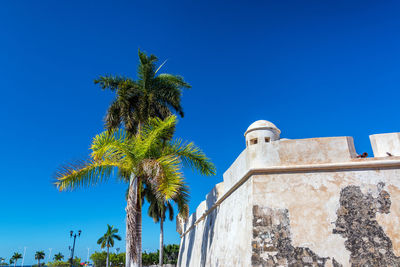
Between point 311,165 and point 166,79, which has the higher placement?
point 166,79

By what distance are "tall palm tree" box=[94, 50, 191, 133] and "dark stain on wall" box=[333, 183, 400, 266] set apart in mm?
8731

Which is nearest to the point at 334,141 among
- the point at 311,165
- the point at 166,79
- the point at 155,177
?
the point at 311,165

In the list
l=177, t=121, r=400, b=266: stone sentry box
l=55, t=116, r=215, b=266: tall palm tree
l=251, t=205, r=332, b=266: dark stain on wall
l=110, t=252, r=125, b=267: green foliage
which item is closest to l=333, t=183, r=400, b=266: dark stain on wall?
l=177, t=121, r=400, b=266: stone sentry box

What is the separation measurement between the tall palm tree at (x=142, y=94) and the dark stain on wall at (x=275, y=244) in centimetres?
776

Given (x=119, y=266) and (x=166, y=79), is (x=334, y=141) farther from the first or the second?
A: (x=119, y=266)

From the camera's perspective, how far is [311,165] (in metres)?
6.41

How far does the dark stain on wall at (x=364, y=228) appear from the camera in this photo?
5461 millimetres

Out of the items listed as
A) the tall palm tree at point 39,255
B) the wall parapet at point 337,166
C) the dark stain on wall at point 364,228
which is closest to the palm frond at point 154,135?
the wall parapet at point 337,166

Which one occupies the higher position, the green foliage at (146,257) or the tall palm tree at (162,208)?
the tall palm tree at (162,208)

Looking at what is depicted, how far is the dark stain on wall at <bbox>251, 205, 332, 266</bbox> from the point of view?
5578 millimetres

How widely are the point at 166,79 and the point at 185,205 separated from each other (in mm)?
6794

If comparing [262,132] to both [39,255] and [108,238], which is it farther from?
[39,255]

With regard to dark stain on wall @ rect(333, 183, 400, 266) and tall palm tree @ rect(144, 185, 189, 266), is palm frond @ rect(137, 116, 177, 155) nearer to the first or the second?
tall palm tree @ rect(144, 185, 189, 266)

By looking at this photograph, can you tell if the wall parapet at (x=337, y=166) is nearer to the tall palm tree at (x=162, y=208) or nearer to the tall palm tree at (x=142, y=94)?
the tall palm tree at (x=162, y=208)
